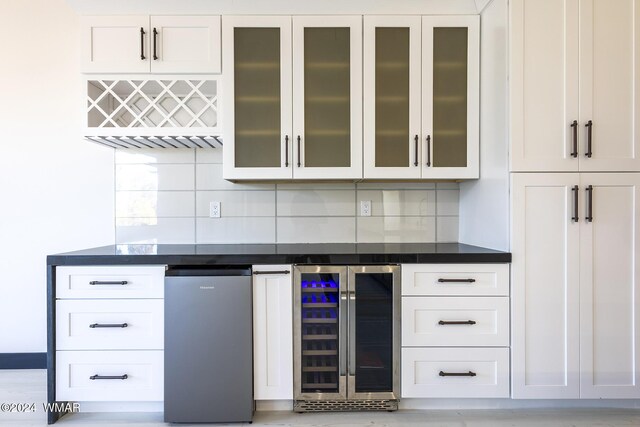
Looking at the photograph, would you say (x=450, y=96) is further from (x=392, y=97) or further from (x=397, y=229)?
(x=397, y=229)

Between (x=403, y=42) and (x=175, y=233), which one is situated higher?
(x=403, y=42)

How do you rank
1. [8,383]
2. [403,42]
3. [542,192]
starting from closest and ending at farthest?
[542,192], [403,42], [8,383]

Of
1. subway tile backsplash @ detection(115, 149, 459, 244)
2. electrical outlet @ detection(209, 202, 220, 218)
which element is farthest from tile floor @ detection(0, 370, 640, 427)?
electrical outlet @ detection(209, 202, 220, 218)

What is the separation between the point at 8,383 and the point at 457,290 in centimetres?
277

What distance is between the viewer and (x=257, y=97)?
202 cm

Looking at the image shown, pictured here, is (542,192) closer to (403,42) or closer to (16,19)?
(403,42)

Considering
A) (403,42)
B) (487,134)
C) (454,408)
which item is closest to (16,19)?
(403,42)

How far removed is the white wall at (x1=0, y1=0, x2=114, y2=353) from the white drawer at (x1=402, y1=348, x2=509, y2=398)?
6.84 ft

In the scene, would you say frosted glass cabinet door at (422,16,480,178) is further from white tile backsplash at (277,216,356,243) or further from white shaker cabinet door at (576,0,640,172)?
white tile backsplash at (277,216,356,243)

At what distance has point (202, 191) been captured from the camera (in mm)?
2336

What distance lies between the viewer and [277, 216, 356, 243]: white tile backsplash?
2340mm

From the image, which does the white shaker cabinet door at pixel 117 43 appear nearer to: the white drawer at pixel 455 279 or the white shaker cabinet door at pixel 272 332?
the white shaker cabinet door at pixel 272 332

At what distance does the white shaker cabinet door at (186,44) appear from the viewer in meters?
1.97

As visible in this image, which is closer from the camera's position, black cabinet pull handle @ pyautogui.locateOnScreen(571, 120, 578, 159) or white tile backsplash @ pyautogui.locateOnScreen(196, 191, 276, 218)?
black cabinet pull handle @ pyautogui.locateOnScreen(571, 120, 578, 159)
